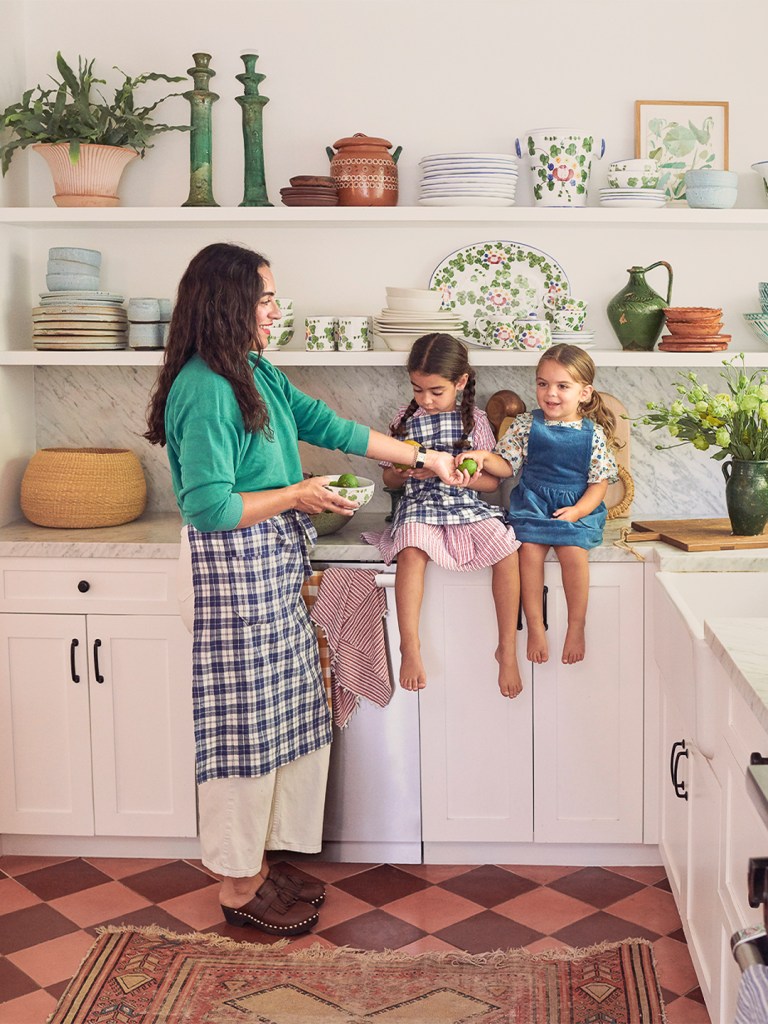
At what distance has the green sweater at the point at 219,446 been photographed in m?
2.57

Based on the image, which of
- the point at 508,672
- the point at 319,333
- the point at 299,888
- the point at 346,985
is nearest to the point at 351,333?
the point at 319,333

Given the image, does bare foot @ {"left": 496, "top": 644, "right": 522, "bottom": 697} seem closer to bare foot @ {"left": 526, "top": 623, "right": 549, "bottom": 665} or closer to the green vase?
bare foot @ {"left": 526, "top": 623, "right": 549, "bottom": 665}

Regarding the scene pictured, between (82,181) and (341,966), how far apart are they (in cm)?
220

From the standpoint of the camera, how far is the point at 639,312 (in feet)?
11.2

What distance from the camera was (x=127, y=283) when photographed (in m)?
3.65

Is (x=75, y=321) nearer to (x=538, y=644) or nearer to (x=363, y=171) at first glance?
(x=363, y=171)

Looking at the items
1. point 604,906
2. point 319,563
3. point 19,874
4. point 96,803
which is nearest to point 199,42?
point 319,563

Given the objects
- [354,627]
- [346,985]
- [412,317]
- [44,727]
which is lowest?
[346,985]

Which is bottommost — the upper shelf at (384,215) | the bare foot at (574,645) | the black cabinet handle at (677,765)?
the black cabinet handle at (677,765)

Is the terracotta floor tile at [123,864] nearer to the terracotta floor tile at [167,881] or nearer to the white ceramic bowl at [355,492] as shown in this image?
the terracotta floor tile at [167,881]

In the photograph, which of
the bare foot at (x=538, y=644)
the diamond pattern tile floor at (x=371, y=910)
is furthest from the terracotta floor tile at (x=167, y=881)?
the bare foot at (x=538, y=644)

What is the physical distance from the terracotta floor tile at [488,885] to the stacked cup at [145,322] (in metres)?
1.71

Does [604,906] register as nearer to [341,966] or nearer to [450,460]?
[341,966]

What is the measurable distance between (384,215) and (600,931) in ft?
6.36
